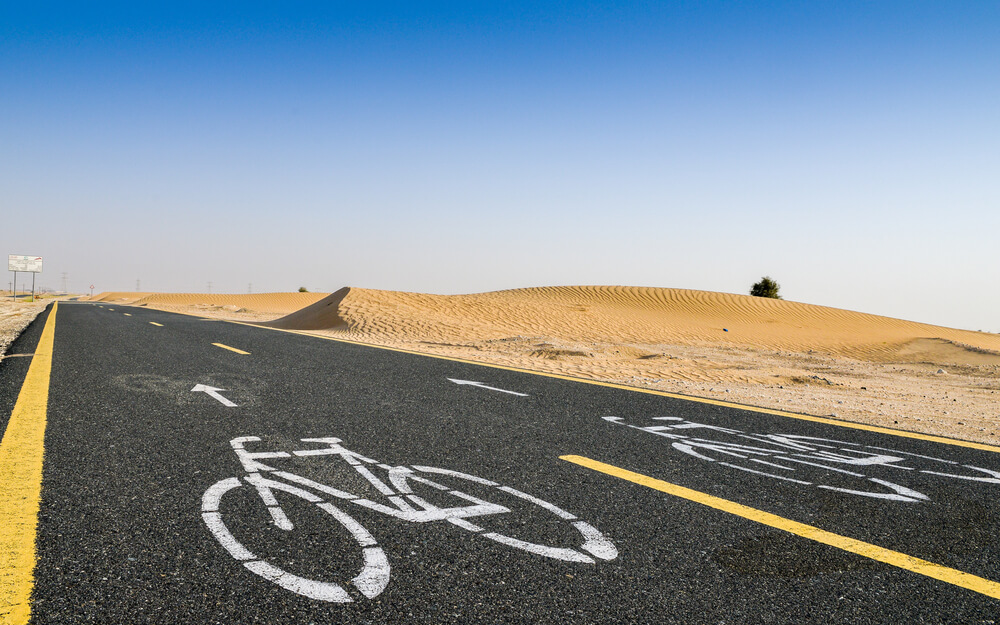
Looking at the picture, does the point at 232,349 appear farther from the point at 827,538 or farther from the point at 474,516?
the point at 827,538

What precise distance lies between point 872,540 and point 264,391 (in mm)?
5956

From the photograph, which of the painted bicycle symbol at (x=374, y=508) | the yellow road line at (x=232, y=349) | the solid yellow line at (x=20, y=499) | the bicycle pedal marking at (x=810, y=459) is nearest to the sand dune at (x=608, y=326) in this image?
the yellow road line at (x=232, y=349)

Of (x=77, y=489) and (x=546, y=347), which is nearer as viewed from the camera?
(x=77, y=489)

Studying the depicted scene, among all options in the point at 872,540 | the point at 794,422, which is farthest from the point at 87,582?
the point at 794,422

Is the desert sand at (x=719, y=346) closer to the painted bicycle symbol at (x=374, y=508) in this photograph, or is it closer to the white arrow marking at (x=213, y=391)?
the painted bicycle symbol at (x=374, y=508)

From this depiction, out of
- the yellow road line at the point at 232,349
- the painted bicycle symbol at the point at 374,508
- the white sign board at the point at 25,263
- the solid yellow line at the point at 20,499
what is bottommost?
the solid yellow line at the point at 20,499

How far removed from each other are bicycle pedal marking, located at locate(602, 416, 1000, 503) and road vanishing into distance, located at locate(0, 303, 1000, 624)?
30mm

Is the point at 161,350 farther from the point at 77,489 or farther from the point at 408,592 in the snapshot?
the point at 408,592

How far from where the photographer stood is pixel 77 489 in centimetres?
324

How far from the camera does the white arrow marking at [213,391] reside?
5.90 m

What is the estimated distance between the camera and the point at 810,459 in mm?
4473

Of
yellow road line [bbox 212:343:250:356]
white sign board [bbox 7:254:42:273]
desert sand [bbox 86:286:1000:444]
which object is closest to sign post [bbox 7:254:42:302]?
white sign board [bbox 7:254:42:273]

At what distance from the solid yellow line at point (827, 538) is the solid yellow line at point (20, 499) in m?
3.03

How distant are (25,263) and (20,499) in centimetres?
10360
